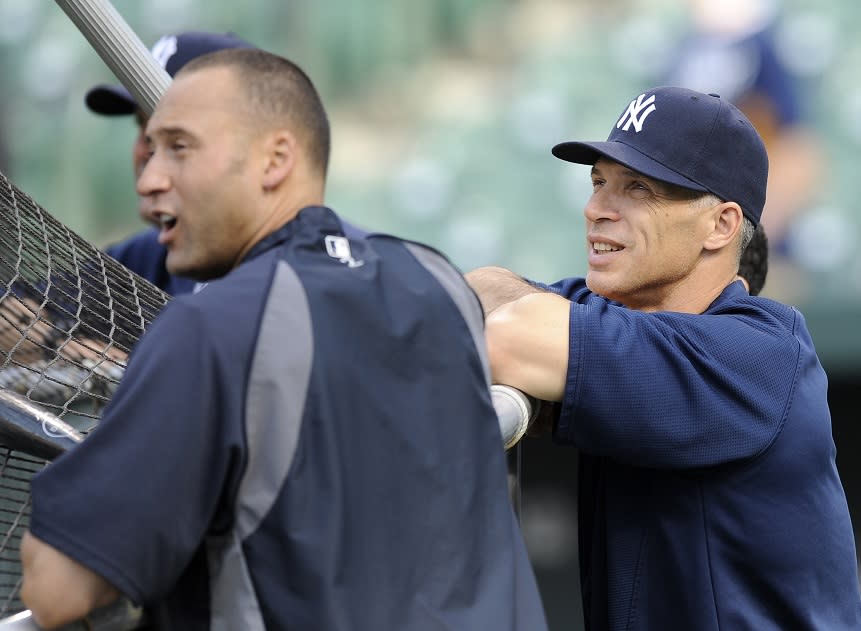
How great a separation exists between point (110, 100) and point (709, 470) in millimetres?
2330

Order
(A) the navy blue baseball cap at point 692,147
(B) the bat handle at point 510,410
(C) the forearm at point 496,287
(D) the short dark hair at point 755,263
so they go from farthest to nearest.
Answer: (D) the short dark hair at point 755,263 → (A) the navy blue baseball cap at point 692,147 → (C) the forearm at point 496,287 → (B) the bat handle at point 510,410

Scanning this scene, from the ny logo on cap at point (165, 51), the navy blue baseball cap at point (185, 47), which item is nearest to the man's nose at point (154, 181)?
the navy blue baseball cap at point (185, 47)

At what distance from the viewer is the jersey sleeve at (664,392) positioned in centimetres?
165

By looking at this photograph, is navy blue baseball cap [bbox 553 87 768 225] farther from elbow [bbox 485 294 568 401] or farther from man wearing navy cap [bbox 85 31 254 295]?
man wearing navy cap [bbox 85 31 254 295]

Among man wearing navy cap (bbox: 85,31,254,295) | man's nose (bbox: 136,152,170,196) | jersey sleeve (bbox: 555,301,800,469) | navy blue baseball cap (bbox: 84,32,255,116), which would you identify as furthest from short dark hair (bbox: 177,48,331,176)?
navy blue baseball cap (bbox: 84,32,255,116)

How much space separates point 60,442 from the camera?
4.49 ft

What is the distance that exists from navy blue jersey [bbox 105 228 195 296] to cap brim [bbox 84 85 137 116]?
0.41m

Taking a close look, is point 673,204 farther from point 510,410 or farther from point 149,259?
point 149,259

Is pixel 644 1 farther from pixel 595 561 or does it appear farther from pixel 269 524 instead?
pixel 269 524

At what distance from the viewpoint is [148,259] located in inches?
129

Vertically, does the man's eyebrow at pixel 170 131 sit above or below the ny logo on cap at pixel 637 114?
below

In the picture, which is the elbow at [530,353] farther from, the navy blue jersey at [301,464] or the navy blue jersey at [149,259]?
the navy blue jersey at [149,259]

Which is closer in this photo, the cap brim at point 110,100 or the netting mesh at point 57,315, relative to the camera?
the netting mesh at point 57,315

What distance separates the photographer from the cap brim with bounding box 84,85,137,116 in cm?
350
